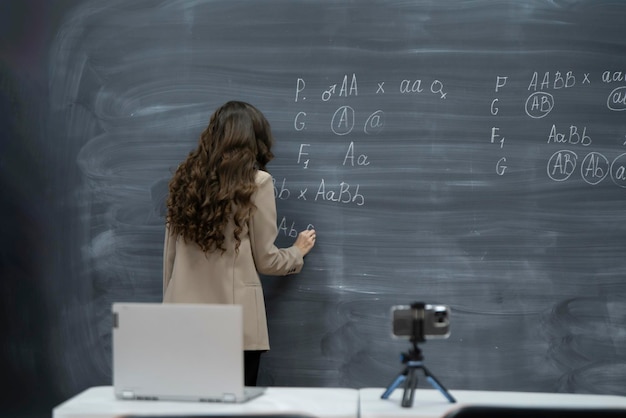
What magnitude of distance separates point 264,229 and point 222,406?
1080mm

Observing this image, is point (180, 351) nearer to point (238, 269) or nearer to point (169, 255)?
point (238, 269)

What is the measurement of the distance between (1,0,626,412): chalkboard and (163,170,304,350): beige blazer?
0.45m

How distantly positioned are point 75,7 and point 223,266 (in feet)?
5.09

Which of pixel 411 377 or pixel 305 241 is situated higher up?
pixel 305 241

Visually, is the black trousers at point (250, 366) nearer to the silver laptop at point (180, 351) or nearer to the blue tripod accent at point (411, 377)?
the silver laptop at point (180, 351)

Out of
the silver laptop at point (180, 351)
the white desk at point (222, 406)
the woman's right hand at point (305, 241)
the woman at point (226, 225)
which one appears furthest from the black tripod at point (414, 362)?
the woman's right hand at point (305, 241)

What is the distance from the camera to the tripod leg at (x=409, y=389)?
92.8 inches

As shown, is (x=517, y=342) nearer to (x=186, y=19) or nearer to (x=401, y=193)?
(x=401, y=193)

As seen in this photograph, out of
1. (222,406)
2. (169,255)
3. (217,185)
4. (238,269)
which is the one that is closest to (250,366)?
(238,269)

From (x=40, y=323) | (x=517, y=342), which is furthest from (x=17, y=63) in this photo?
(x=517, y=342)

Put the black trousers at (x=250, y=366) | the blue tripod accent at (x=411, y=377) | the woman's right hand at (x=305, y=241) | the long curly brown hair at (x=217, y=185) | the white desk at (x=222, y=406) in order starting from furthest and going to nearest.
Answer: the woman's right hand at (x=305, y=241), the black trousers at (x=250, y=366), the long curly brown hair at (x=217, y=185), the blue tripod accent at (x=411, y=377), the white desk at (x=222, y=406)

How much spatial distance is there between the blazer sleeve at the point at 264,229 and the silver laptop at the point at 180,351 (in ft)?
3.18

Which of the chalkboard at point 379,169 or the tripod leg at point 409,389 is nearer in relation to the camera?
the tripod leg at point 409,389

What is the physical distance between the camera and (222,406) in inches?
91.0
